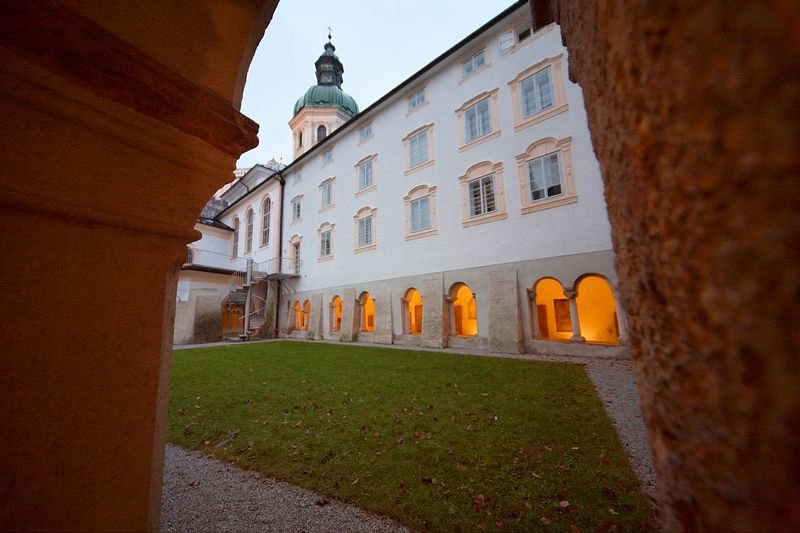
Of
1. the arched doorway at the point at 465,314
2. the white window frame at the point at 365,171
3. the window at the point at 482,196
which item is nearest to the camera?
the window at the point at 482,196

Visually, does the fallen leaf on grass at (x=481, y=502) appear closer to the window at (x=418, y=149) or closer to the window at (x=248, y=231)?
the window at (x=418, y=149)

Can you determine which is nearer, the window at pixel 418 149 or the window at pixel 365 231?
the window at pixel 418 149

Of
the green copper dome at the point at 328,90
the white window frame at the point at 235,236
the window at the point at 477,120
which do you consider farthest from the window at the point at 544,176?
the green copper dome at the point at 328,90

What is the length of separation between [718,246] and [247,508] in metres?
3.12

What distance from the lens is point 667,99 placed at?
0.43 metres

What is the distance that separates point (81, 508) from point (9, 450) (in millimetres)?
266

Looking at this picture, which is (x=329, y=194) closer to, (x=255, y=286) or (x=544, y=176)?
(x=255, y=286)

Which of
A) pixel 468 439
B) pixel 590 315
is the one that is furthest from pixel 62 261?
pixel 590 315

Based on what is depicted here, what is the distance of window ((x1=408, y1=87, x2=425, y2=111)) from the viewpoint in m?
13.3

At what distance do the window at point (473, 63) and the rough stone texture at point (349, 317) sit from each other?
10.4 meters

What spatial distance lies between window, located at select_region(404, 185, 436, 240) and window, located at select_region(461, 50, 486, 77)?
464cm

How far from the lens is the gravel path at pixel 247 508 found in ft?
6.98

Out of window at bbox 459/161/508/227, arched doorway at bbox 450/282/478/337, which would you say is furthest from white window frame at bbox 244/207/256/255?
window at bbox 459/161/508/227

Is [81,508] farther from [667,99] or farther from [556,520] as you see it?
[556,520]
